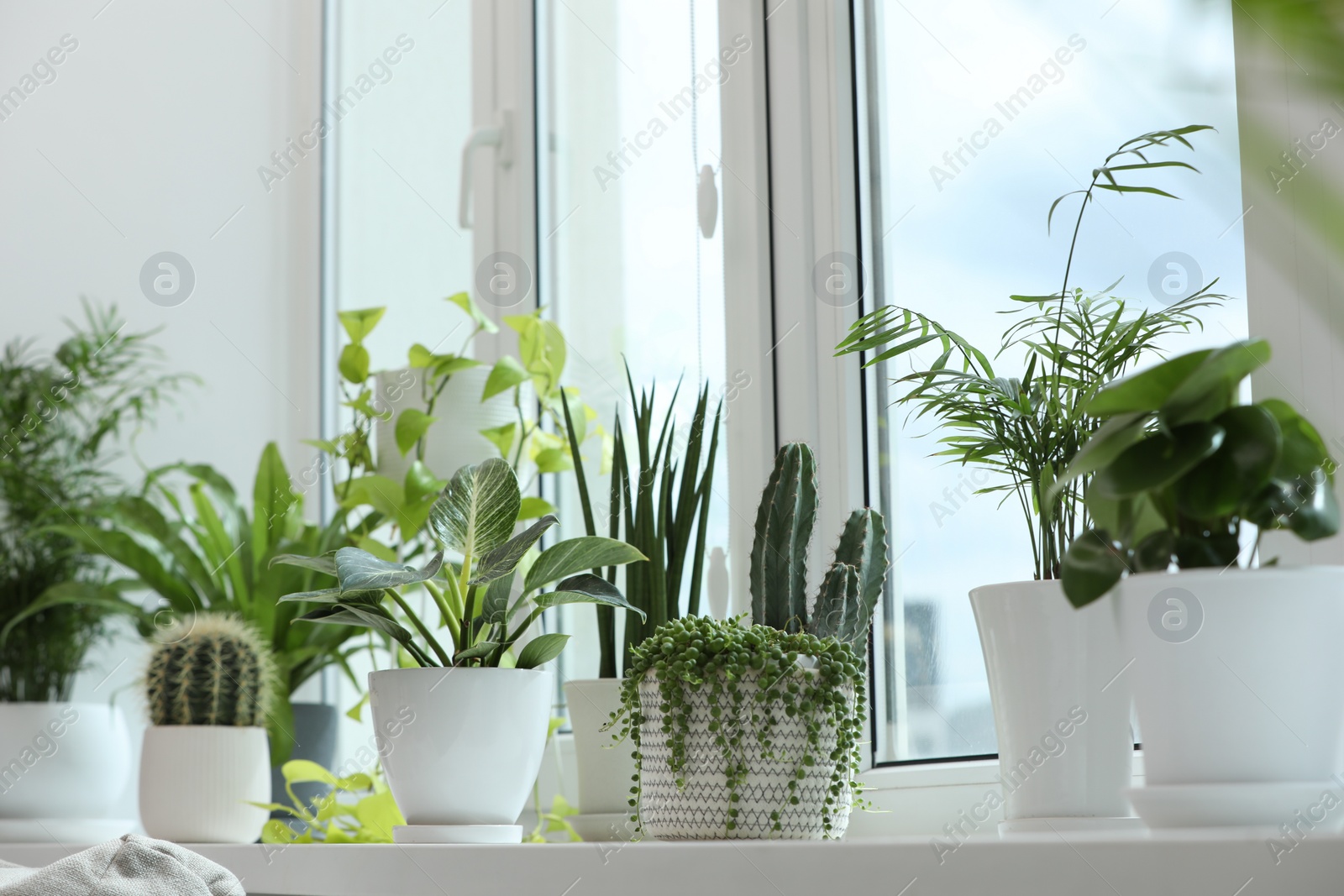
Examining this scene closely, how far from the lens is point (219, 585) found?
1809mm

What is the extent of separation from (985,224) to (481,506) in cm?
62

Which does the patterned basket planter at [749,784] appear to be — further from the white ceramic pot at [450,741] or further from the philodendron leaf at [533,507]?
the philodendron leaf at [533,507]

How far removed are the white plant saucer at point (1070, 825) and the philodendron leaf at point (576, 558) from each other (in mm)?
410

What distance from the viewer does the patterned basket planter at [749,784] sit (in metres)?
0.95

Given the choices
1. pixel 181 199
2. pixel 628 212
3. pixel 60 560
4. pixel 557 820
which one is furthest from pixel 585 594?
pixel 181 199

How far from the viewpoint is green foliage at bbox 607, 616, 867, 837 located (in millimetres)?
962

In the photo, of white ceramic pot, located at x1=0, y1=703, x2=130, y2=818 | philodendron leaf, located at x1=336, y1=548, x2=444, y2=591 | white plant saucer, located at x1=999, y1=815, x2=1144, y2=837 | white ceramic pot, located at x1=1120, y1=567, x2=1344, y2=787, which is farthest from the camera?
white ceramic pot, located at x1=0, y1=703, x2=130, y2=818

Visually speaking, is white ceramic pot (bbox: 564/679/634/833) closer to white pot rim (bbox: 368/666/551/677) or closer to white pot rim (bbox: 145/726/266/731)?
white pot rim (bbox: 368/666/551/677)

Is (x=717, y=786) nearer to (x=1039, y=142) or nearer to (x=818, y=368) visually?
(x=818, y=368)

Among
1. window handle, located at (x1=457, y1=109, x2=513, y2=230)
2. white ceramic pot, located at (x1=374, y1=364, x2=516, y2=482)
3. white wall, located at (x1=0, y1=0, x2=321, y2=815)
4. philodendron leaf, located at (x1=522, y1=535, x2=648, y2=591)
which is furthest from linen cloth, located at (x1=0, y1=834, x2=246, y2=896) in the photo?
white wall, located at (x1=0, y1=0, x2=321, y2=815)

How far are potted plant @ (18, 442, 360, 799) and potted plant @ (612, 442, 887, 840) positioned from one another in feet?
2.80

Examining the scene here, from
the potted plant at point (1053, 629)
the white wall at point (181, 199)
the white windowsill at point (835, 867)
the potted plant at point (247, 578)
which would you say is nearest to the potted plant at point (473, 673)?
the white windowsill at point (835, 867)

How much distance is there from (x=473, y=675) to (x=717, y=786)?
27cm

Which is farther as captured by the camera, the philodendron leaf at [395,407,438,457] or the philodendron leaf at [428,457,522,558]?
the philodendron leaf at [395,407,438,457]
